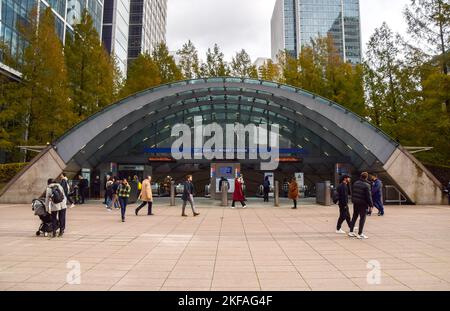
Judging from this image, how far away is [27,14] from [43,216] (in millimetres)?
32508

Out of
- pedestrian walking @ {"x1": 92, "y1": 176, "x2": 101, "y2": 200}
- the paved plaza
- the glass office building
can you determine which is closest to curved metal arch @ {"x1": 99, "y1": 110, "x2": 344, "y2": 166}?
pedestrian walking @ {"x1": 92, "y1": 176, "x2": 101, "y2": 200}

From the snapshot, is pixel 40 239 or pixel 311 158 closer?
pixel 40 239

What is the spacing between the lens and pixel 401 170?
19.0 meters

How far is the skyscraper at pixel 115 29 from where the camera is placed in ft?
199

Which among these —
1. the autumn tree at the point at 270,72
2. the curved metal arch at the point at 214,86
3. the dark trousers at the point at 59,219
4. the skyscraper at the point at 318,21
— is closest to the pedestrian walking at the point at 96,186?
the curved metal arch at the point at 214,86

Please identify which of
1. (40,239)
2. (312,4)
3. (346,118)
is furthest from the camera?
(312,4)

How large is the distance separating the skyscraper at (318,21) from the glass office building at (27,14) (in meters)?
98.4

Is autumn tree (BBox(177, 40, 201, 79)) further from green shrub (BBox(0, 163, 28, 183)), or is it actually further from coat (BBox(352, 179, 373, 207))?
coat (BBox(352, 179, 373, 207))

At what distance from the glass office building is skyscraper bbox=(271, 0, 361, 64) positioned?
9842 cm

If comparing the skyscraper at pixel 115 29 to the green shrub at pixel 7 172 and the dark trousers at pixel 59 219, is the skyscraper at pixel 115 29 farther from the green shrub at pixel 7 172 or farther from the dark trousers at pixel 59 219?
the dark trousers at pixel 59 219
